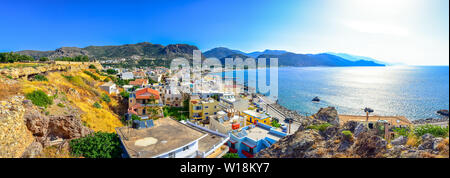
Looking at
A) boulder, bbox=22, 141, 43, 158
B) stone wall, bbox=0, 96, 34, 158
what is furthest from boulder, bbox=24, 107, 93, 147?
boulder, bbox=22, 141, 43, 158

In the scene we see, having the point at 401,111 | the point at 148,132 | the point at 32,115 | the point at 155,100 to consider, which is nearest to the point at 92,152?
the point at 148,132

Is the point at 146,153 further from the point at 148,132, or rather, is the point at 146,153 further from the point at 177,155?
A: the point at 148,132

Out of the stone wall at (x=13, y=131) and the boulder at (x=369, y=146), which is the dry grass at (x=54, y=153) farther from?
the boulder at (x=369, y=146)

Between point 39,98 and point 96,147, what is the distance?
5.51 meters

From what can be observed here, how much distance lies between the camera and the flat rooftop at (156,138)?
6238mm

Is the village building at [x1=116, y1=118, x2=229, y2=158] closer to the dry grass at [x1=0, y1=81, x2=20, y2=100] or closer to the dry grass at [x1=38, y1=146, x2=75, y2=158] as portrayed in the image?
the dry grass at [x1=38, y1=146, x2=75, y2=158]

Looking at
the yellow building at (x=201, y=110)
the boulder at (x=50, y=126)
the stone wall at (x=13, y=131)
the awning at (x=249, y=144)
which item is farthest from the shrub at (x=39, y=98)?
the awning at (x=249, y=144)

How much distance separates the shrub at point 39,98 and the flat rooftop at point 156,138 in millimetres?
4676

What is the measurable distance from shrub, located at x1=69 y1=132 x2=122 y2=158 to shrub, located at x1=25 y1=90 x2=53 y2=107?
4054 mm

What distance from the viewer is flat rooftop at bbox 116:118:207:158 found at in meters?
6.24

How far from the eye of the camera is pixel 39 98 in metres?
9.05

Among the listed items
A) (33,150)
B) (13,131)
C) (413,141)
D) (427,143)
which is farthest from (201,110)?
(427,143)

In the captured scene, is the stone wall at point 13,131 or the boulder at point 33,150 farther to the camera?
the boulder at point 33,150

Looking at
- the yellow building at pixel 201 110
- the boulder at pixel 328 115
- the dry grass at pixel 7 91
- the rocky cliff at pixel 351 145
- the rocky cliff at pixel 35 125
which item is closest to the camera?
the rocky cliff at pixel 351 145
